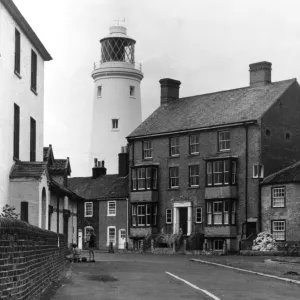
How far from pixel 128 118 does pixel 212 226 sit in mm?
22719

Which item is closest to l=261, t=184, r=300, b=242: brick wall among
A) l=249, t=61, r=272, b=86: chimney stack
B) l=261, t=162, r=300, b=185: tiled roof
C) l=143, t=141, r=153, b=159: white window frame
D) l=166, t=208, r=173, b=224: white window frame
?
l=261, t=162, r=300, b=185: tiled roof

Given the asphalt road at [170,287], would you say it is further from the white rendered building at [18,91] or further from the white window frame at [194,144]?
the white window frame at [194,144]

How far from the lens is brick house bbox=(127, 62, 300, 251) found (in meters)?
62.8

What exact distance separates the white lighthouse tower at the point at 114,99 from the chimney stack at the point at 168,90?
7576 mm

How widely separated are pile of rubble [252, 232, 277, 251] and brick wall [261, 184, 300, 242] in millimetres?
1203

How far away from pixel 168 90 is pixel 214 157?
43.9 feet

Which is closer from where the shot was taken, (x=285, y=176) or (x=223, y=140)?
(x=285, y=176)

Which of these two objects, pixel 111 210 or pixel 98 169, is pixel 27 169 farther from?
pixel 98 169

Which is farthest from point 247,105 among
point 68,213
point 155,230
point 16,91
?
point 16,91

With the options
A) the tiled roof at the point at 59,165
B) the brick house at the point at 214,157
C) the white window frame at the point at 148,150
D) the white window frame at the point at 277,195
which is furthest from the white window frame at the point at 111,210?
the tiled roof at the point at 59,165

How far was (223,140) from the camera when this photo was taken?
2557 inches

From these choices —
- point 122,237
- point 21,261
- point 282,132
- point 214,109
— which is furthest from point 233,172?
point 21,261

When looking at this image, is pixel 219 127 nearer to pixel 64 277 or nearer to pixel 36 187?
pixel 36 187

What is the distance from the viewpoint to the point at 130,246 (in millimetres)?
71688
